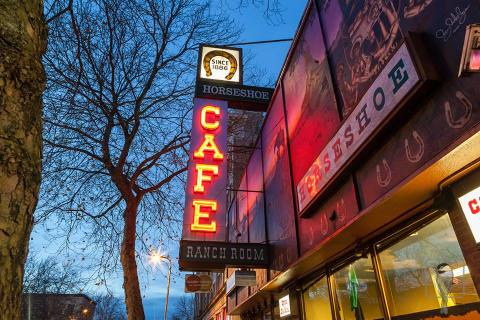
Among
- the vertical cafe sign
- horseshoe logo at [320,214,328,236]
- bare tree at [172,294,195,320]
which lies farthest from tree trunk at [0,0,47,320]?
bare tree at [172,294,195,320]

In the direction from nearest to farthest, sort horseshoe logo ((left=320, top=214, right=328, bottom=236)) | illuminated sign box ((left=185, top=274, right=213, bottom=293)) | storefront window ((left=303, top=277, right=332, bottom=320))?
1. horseshoe logo ((left=320, top=214, right=328, bottom=236))
2. storefront window ((left=303, top=277, right=332, bottom=320))
3. illuminated sign box ((left=185, top=274, right=213, bottom=293))

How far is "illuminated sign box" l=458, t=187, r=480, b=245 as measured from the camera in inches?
130

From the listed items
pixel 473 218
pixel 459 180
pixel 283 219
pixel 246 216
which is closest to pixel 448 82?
pixel 459 180

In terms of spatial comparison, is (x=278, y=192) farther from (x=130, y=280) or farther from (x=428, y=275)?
(x=428, y=275)

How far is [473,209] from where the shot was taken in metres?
3.38

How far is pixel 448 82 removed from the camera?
3.42 metres

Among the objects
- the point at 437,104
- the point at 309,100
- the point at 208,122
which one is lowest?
the point at 437,104

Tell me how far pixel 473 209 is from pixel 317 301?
189 inches

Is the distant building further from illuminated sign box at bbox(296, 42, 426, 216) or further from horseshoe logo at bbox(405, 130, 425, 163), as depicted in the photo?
horseshoe logo at bbox(405, 130, 425, 163)

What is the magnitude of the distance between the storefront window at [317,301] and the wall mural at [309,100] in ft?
7.44

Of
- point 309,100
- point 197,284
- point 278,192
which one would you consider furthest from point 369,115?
point 197,284

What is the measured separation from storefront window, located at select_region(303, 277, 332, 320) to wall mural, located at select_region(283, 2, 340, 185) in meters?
2.27

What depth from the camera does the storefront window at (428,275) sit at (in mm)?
3785

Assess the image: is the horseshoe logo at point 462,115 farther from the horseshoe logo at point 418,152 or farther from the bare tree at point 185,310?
the bare tree at point 185,310
